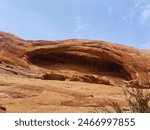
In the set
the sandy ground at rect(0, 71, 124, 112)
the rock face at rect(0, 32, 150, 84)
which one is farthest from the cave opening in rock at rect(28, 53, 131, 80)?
the sandy ground at rect(0, 71, 124, 112)

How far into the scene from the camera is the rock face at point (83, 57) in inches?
983

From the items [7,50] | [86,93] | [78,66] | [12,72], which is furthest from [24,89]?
[78,66]

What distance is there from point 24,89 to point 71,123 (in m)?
9.88

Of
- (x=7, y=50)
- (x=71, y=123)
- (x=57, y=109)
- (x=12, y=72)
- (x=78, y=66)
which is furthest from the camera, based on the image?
(x=78, y=66)

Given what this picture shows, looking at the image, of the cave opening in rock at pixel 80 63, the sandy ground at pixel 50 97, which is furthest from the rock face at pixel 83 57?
the sandy ground at pixel 50 97

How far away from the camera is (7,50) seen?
2425 cm

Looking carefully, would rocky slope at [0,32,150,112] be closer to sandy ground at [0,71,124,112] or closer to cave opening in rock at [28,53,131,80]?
cave opening in rock at [28,53,131,80]

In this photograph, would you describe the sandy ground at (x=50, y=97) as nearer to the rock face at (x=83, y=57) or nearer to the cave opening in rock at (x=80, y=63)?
the rock face at (x=83, y=57)

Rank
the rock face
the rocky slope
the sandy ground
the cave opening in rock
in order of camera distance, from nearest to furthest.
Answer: the sandy ground, the rocky slope, the rock face, the cave opening in rock

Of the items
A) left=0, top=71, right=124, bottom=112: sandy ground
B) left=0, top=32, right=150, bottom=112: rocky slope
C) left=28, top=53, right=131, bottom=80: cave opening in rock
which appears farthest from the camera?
Answer: left=28, top=53, right=131, bottom=80: cave opening in rock

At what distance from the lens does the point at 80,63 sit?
26.3 m

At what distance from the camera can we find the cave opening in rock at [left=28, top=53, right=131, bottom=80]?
26.0 m

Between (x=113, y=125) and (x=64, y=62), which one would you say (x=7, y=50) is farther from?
(x=113, y=125)

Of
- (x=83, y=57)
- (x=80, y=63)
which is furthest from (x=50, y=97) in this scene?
(x=83, y=57)
